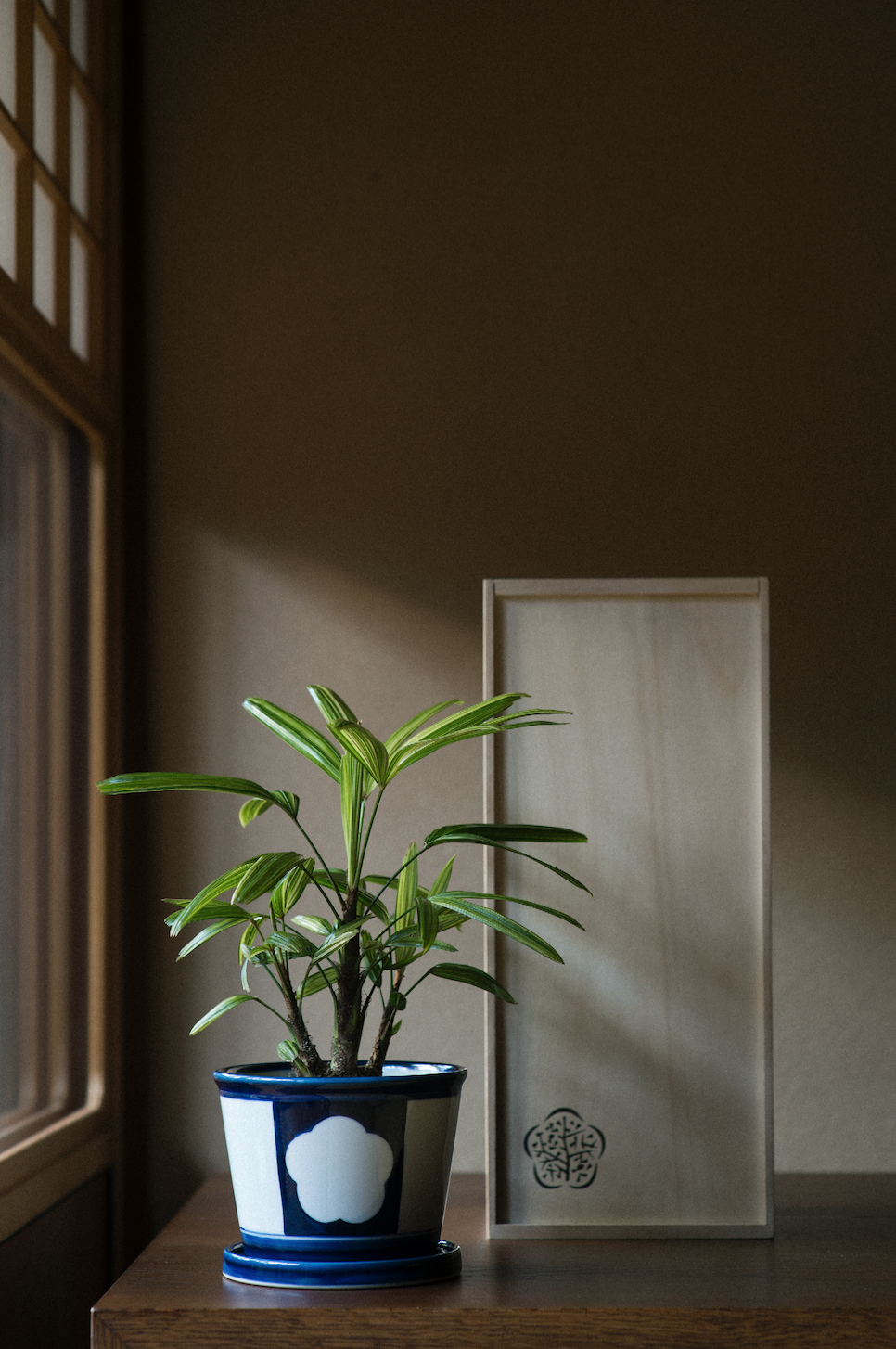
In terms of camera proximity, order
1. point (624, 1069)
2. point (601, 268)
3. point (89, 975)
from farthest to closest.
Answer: point (601, 268) < point (89, 975) < point (624, 1069)

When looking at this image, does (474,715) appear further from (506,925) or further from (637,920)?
(637,920)

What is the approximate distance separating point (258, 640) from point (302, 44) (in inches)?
35.7

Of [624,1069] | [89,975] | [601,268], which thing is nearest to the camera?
[624,1069]

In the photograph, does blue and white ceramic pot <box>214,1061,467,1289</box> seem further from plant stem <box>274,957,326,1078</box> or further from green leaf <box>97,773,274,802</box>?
green leaf <box>97,773,274,802</box>

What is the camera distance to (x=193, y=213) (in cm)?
200

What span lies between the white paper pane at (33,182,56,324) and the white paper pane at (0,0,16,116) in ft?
0.38

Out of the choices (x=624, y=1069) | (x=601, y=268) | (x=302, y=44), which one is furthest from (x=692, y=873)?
(x=302, y=44)

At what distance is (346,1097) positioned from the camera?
108 cm

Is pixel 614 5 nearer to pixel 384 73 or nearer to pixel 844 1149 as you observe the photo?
pixel 384 73

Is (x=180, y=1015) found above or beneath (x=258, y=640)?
beneath

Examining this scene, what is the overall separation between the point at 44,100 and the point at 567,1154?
1.46 metres

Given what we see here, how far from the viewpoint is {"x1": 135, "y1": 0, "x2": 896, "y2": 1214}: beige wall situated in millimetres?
1921

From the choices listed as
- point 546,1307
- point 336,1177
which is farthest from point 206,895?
point 546,1307

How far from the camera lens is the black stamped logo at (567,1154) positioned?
4.14ft
